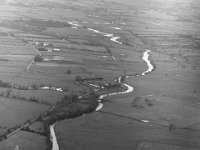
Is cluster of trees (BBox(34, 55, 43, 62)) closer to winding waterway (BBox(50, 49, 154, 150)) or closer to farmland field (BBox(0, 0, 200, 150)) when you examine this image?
farmland field (BBox(0, 0, 200, 150))

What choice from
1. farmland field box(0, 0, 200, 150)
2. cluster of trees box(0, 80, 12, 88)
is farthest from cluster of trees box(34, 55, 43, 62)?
cluster of trees box(0, 80, 12, 88)

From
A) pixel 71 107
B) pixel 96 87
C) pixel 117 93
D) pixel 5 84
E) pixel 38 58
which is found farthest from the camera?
pixel 38 58

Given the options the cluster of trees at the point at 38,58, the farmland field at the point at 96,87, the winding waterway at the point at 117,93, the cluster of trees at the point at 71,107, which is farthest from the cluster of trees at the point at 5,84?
the cluster of trees at the point at 38,58

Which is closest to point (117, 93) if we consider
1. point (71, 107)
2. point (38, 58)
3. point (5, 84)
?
point (71, 107)

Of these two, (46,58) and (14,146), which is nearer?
(14,146)

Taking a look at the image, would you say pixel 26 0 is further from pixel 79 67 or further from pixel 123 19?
pixel 79 67

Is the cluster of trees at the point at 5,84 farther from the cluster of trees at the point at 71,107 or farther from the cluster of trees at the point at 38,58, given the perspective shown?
the cluster of trees at the point at 38,58

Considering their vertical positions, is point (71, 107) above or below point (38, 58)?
→ below

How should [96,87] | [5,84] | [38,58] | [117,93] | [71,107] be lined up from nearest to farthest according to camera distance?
[71,107] → [5,84] → [117,93] → [96,87] → [38,58]

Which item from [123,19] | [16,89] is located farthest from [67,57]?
[123,19]

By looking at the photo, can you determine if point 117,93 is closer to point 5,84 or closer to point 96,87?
point 96,87

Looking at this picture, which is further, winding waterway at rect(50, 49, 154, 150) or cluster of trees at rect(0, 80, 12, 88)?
cluster of trees at rect(0, 80, 12, 88)
